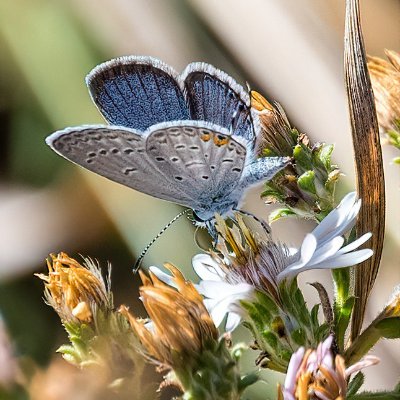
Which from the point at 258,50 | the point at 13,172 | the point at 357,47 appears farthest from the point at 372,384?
the point at 357,47

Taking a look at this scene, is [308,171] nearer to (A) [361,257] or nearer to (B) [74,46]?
(A) [361,257]

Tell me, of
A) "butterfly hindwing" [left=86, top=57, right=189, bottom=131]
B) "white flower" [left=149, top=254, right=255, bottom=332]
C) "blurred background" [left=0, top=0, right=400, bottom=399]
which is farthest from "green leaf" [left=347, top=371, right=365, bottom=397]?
"blurred background" [left=0, top=0, right=400, bottom=399]

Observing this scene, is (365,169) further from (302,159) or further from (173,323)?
(173,323)

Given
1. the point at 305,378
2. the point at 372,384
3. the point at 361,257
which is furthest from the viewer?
the point at 372,384

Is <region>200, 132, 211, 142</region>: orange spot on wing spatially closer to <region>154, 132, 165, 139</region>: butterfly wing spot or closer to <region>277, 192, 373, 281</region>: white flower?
<region>154, 132, 165, 139</region>: butterfly wing spot

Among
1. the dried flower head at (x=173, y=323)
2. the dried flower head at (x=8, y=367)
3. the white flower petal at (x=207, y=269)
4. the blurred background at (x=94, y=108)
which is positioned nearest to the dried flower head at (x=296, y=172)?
the white flower petal at (x=207, y=269)

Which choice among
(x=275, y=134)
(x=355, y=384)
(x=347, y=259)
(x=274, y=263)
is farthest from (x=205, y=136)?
(x=355, y=384)
